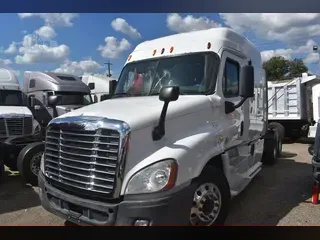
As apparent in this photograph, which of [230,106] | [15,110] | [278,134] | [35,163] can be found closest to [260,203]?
[230,106]

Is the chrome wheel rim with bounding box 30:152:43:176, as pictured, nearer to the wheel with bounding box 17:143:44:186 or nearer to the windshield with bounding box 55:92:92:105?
the wheel with bounding box 17:143:44:186

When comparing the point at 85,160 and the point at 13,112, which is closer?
the point at 85,160

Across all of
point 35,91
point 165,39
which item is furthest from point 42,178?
point 35,91

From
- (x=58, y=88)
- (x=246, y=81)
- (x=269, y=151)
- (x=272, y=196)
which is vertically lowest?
(x=272, y=196)

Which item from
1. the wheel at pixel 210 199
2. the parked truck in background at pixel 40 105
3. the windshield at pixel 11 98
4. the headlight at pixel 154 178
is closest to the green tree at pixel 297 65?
the wheel at pixel 210 199

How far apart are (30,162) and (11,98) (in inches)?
147

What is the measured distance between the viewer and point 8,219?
14.5 ft

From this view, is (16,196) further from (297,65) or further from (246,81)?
(297,65)

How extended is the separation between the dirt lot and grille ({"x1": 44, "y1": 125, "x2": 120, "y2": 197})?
114 cm

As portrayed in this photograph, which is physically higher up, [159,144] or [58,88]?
[58,88]

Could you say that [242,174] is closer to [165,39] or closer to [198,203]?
[198,203]

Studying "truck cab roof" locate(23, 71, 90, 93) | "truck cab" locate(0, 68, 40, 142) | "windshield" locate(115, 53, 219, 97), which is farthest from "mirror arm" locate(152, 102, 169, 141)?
"truck cab roof" locate(23, 71, 90, 93)

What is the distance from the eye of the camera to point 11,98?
8758 mm

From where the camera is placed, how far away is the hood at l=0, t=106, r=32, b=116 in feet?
25.3
